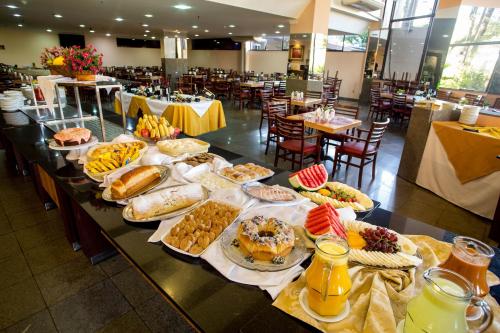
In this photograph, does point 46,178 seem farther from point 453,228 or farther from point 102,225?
point 453,228

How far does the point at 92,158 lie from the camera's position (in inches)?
60.5

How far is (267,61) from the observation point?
13.1 meters

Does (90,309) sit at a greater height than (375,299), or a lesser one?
lesser

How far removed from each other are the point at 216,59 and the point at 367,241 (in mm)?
15882

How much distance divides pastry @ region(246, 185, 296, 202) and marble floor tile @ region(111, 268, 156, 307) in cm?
92

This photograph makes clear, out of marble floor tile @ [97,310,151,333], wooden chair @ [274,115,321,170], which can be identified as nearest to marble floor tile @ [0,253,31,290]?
marble floor tile @ [97,310,151,333]

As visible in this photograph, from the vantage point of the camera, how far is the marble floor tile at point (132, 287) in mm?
1584

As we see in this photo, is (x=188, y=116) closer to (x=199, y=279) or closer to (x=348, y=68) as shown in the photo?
(x=199, y=279)

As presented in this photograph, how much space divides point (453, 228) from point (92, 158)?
292cm

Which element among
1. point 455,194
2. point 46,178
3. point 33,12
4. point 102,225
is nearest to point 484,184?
point 455,194

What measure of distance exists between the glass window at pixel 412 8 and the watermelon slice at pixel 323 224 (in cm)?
957

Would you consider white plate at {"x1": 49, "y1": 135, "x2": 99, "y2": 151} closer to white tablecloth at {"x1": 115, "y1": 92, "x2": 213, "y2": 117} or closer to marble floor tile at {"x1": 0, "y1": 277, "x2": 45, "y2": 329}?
marble floor tile at {"x1": 0, "y1": 277, "x2": 45, "y2": 329}

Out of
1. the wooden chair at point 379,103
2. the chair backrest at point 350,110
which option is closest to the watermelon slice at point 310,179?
the chair backrest at point 350,110

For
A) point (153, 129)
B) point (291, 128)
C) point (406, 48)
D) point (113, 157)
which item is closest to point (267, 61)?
point (406, 48)
